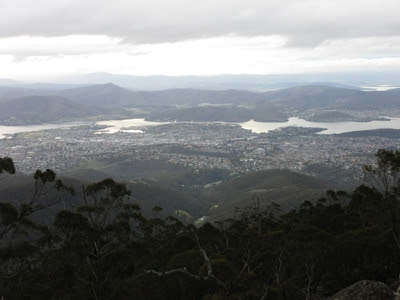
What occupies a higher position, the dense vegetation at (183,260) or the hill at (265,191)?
the dense vegetation at (183,260)

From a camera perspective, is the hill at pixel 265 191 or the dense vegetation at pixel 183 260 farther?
the hill at pixel 265 191

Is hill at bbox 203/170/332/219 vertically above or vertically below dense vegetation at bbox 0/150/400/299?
below

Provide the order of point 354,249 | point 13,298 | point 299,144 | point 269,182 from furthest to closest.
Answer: point 299,144 → point 269,182 → point 354,249 → point 13,298

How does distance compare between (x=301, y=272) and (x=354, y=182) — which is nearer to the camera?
(x=301, y=272)

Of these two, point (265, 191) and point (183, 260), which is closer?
point (183, 260)

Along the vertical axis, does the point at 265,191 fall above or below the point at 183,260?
below

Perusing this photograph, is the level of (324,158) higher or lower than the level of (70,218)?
lower

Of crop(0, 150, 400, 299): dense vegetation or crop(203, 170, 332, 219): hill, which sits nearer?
crop(0, 150, 400, 299): dense vegetation

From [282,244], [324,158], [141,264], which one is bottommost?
[324,158]

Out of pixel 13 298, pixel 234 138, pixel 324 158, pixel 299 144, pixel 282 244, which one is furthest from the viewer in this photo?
A: pixel 234 138

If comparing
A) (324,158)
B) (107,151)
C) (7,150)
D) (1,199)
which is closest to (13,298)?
(1,199)

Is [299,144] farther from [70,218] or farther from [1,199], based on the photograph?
[70,218]
